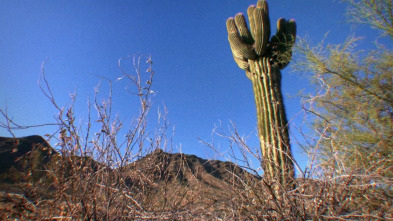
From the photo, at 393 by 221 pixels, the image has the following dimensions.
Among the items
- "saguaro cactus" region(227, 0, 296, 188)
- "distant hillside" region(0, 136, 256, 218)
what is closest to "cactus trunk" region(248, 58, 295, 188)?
"saguaro cactus" region(227, 0, 296, 188)

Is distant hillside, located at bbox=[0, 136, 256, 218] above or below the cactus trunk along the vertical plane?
below

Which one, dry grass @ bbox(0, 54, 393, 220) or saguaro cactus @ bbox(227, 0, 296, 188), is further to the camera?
saguaro cactus @ bbox(227, 0, 296, 188)

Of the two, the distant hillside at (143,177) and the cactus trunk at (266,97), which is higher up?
the cactus trunk at (266,97)

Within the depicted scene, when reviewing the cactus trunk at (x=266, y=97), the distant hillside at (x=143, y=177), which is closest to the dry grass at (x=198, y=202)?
the distant hillside at (x=143, y=177)

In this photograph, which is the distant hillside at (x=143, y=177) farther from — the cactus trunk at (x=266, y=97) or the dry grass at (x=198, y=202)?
the cactus trunk at (x=266, y=97)

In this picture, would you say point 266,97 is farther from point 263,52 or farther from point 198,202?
point 198,202

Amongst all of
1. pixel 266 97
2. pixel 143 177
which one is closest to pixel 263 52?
pixel 266 97

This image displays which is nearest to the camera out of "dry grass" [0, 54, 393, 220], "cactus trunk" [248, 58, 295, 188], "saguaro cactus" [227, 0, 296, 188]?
"dry grass" [0, 54, 393, 220]

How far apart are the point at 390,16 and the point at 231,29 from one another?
320 cm

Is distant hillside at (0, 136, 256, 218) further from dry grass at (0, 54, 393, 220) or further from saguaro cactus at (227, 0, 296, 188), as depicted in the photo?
saguaro cactus at (227, 0, 296, 188)

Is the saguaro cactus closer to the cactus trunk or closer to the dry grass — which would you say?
the cactus trunk

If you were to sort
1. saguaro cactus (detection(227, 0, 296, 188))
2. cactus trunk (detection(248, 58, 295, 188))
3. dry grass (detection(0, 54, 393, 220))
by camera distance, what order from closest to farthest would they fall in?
dry grass (detection(0, 54, 393, 220)) < cactus trunk (detection(248, 58, 295, 188)) < saguaro cactus (detection(227, 0, 296, 188))

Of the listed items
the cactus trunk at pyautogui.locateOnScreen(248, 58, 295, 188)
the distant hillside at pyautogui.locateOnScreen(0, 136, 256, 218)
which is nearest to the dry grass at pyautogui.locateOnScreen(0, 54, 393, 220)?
the distant hillside at pyautogui.locateOnScreen(0, 136, 256, 218)

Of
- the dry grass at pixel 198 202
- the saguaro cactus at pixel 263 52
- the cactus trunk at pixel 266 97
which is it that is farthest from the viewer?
the saguaro cactus at pixel 263 52
